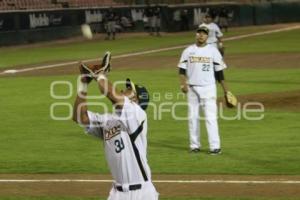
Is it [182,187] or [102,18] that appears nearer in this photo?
[182,187]

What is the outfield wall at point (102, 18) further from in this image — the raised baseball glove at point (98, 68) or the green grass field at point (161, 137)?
the raised baseball glove at point (98, 68)

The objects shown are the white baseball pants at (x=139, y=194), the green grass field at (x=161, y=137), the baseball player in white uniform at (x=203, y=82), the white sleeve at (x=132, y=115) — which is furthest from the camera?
the baseball player in white uniform at (x=203, y=82)

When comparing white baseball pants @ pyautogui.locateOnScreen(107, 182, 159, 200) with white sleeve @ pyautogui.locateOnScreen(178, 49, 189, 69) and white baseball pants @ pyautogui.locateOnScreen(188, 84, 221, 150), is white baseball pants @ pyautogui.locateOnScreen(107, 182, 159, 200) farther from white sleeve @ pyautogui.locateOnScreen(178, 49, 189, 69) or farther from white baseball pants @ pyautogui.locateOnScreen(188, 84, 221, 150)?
white sleeve @ pyautogui.locateOnScreen(178, 49, 189, 69)

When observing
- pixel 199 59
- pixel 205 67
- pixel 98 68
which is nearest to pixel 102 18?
pixel 199 59

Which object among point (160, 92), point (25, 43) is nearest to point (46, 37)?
point (25, 43)

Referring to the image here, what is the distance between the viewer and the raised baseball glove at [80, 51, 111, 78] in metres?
6.29

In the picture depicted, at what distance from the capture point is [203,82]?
1259cm

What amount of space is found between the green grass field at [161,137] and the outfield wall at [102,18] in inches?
678

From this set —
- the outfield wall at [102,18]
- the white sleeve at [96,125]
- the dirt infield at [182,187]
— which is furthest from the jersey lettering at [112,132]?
the outfield wall at [102,18]

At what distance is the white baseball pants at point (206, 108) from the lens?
1262cm

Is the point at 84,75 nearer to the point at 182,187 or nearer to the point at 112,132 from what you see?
the point at 112,132

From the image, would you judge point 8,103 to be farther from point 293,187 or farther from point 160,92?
point 293,187

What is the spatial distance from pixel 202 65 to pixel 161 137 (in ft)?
9.21

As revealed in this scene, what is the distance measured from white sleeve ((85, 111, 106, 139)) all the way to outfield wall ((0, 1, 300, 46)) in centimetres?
3693
